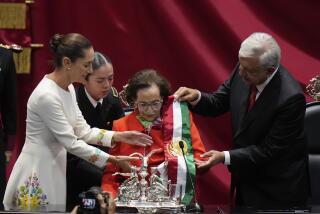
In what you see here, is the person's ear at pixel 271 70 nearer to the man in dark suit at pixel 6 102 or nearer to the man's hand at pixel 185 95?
the man's hand at pixel 185 95

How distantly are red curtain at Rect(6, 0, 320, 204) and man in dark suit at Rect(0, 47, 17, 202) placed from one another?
0.66 meters

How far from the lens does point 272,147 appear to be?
2.99 m

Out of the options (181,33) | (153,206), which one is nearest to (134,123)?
(153,206)

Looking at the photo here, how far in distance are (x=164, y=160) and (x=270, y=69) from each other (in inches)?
22.8

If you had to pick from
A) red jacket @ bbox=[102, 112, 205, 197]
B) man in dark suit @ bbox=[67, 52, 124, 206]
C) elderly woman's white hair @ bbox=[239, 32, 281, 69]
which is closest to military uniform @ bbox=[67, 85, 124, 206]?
man in dark suit @ bbox=[67, 52, 124, 206]

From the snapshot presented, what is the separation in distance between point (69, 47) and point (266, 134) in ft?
2.94

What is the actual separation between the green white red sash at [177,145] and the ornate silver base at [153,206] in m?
0.13

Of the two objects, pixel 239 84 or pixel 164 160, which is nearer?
pixel 164 160

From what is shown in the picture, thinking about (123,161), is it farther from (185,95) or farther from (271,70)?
(271,70)

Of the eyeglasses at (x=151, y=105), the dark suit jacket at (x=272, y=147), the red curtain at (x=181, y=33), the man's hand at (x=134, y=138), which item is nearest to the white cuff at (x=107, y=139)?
the man's hand at (x=134, y=138)

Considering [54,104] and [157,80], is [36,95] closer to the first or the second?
[54,104]

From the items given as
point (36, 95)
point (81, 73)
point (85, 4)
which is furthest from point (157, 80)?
point (85, 4)

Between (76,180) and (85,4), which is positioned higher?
(85,4)

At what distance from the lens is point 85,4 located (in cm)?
421
